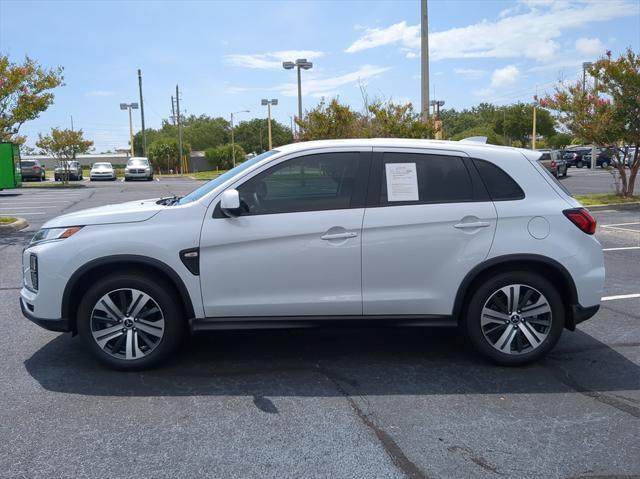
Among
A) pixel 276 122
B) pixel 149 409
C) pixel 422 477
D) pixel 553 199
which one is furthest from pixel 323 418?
pixel 276 122

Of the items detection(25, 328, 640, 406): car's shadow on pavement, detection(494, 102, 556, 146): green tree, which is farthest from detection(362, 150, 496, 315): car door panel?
detection(494, 102, 556, 146): green tree

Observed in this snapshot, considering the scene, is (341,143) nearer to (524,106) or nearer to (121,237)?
(121,237)

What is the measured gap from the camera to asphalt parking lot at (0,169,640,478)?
11.3ft

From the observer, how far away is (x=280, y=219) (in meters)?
4.72

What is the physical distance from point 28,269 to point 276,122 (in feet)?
264

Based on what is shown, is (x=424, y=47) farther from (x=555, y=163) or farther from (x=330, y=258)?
(x=555, y=163)

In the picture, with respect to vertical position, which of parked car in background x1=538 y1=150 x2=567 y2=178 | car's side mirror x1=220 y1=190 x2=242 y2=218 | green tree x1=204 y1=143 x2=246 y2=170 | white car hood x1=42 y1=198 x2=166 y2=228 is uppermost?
green tree x1=204 y1=143 x2=246 y2=170

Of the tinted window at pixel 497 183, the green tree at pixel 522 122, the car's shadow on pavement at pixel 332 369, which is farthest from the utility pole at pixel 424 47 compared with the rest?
the green tree at pixel 522 122

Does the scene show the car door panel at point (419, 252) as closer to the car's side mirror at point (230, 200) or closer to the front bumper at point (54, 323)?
the car's side mirror at point (230, 200)

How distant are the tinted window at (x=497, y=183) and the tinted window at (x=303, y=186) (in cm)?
102

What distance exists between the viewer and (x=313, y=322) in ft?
15.7

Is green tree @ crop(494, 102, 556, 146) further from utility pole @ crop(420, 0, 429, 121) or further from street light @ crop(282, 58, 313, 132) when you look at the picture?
utility pole @ crop(420, 0, 429, 121)

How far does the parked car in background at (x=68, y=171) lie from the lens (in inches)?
1371

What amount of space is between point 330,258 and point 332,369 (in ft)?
3.03
